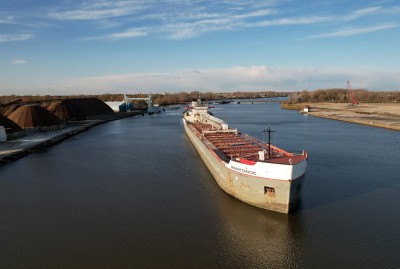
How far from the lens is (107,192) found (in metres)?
18.8

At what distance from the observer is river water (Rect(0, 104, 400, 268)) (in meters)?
11.5

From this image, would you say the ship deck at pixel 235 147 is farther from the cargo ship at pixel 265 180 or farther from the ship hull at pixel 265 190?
the ship hull at pixel 265 190

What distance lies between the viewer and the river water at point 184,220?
452 inches

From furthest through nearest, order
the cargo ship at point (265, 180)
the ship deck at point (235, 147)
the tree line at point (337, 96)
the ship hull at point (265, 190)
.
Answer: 1. the tree line at point (337, 96)
2. the ship deck at point (235, 147)
3. the ship hull at point (265, 190)
4. the cargo ship at point (265, 180)

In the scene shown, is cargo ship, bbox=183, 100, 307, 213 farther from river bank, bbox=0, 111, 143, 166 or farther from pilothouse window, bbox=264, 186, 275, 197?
river bank, bbox=0, 111, 143, 166

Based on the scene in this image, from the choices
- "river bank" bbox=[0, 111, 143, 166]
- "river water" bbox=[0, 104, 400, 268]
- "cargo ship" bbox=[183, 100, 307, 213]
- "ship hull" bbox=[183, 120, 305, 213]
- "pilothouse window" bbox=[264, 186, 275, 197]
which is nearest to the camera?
"river water" bbox=[0, 104, 400, 268]

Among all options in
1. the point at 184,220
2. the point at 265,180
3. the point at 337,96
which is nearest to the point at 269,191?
the point at 265,180

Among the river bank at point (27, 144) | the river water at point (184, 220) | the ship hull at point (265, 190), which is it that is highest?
the ship hull at point (265, 190)

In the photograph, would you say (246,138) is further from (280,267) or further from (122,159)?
(280,267)

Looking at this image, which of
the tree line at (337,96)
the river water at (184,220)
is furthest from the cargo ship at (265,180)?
the tree line at (337,96)

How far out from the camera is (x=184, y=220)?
14547 mm

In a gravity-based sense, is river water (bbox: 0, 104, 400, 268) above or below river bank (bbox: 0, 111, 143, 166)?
below

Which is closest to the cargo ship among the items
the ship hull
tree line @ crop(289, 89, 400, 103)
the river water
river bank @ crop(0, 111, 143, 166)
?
the ship hull

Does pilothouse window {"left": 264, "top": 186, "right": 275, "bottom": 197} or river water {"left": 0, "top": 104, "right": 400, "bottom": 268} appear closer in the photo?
river water {"left": 0, "top": 104, "right": 400, "bottom": 268}
